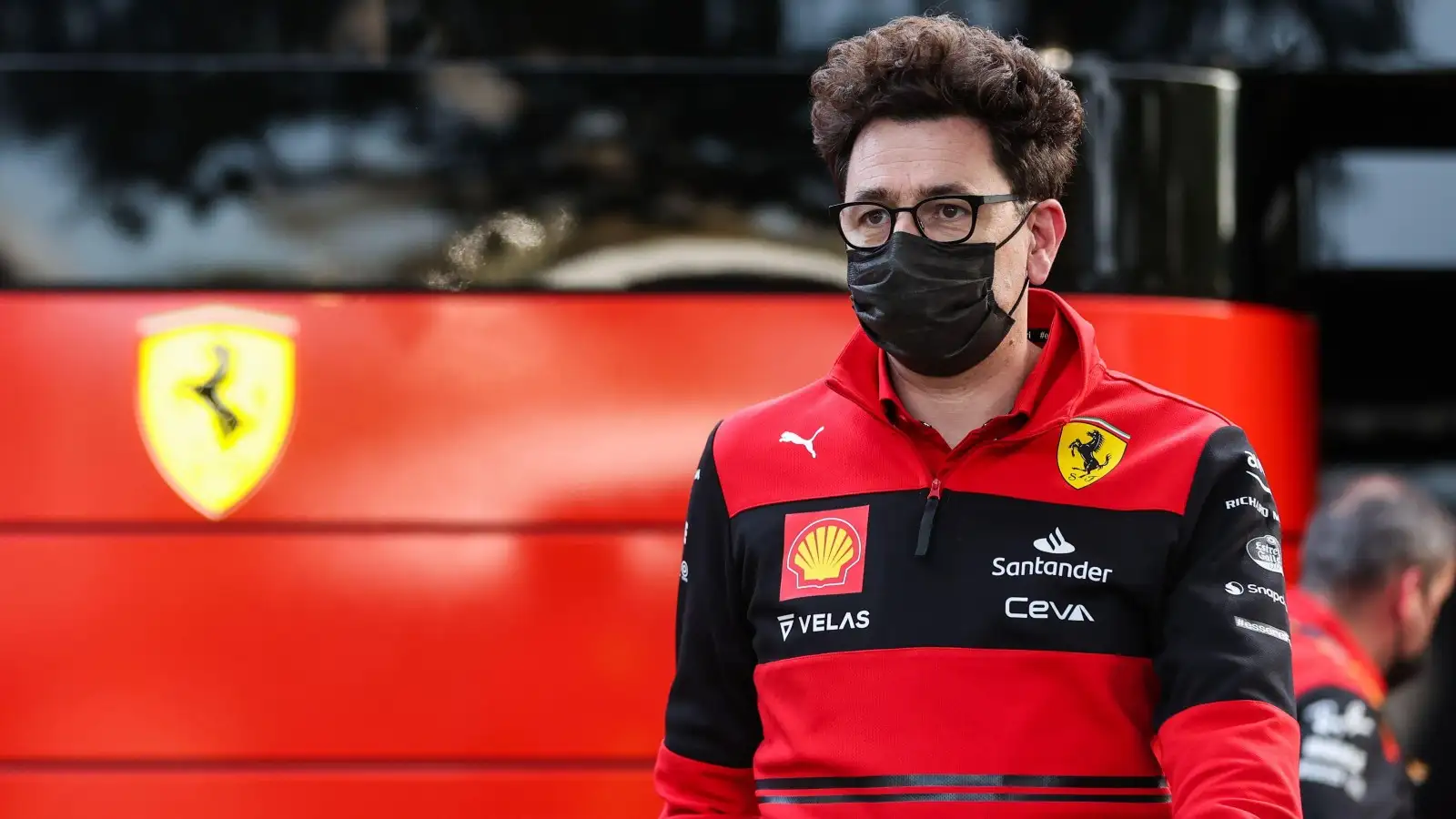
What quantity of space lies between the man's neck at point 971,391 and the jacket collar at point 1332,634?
1.00 metres

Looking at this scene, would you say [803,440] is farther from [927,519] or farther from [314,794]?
[314,794]

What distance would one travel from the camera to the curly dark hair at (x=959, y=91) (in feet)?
4.73

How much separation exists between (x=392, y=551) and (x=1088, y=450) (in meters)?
1.41

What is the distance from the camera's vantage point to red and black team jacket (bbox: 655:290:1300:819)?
1305 millimetres

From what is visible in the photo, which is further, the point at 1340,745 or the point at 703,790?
the point at 1340,745

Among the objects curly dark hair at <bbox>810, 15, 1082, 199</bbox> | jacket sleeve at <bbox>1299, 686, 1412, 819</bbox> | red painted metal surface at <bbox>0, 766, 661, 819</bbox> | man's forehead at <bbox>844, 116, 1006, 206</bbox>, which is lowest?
red painted metal surface at <bbox>0, 766, 661, 819</bbox>

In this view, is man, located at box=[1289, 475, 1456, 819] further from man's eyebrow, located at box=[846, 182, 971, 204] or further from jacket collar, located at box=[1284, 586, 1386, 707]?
man's eyebrow, located at box=[846, 182, 971, 204]

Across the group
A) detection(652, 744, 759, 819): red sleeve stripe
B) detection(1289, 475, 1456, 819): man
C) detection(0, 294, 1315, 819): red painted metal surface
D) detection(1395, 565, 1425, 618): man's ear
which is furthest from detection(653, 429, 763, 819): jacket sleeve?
detection(1395, 565, 1425, 618): man's ear

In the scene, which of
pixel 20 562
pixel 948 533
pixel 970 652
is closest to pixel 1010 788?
pixel 970 652

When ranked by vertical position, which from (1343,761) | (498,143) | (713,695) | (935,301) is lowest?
(1343,761)

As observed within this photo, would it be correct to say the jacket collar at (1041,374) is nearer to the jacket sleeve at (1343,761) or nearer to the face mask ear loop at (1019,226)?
the face mask ear loop at (1019,226)

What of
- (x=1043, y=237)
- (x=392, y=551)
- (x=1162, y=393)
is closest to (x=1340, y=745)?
(x=1162, y=393)

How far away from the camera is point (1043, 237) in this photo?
5.03 feet

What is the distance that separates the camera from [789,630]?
1422 mm
